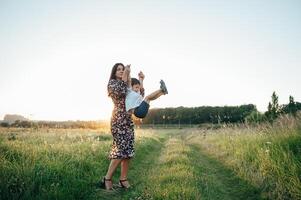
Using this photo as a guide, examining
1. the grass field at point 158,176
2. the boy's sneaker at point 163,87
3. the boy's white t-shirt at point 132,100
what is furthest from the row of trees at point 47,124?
the boy's sneaker at point 163,87

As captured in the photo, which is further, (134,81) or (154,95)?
(134,81)

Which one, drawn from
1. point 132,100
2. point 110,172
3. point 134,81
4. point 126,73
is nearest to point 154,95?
point 132,100

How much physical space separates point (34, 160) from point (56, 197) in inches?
67.4

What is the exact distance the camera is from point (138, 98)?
24.6 ft

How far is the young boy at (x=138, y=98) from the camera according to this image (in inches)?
281

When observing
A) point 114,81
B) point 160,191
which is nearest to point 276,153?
point 160,191

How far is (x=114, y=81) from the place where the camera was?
7.79 m

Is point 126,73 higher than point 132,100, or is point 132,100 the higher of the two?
point 126,73

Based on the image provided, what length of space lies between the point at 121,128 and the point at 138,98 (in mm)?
849

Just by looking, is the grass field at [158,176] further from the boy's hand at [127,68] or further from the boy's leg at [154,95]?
Result: the boy's hand at [127,68]

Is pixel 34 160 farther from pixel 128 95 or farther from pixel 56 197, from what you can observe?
pixel 128 95

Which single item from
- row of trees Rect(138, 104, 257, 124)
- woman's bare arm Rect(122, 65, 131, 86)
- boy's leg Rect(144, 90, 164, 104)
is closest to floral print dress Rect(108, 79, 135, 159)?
woman's bare arm Rect(122, 65, 131, 86)

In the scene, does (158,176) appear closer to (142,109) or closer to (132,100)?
(142,109)

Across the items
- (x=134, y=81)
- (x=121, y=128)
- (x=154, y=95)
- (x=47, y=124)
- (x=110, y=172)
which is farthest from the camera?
A: (x=47, y=124)
